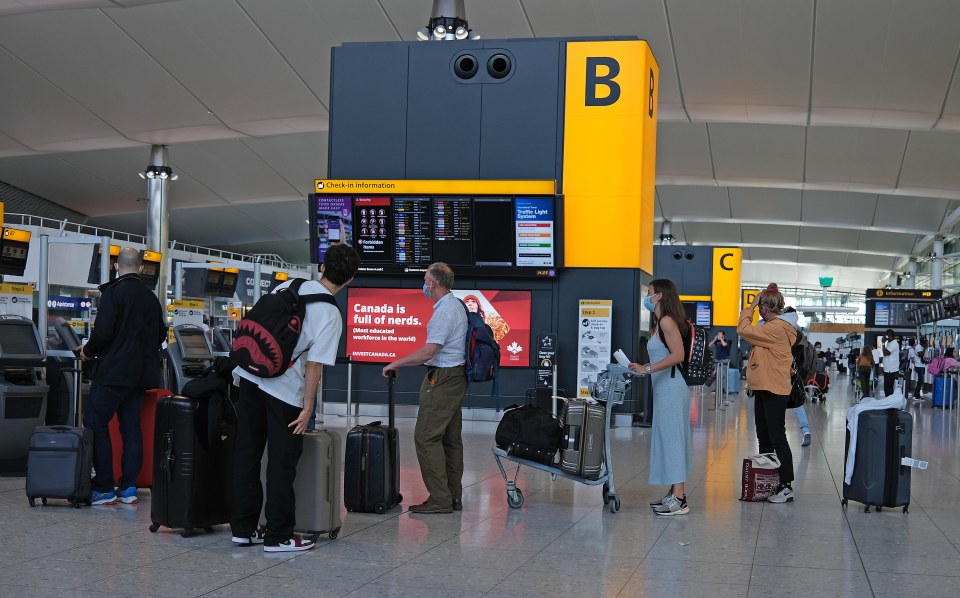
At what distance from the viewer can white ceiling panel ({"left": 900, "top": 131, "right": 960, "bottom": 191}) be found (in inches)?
1058

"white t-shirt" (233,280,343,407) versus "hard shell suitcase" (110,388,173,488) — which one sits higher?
"white t-shirt" (233,280,343,407)

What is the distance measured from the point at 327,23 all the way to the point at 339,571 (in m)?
18.5

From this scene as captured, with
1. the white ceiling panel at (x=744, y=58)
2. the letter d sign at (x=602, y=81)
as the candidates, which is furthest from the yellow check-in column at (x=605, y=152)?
the white ceiling panel at (x=744, y=58)

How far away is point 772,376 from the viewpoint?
6898mm

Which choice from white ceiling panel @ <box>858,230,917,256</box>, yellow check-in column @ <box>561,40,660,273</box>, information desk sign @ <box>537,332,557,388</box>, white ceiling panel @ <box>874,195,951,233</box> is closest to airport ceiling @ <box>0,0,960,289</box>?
white ceiling panel @ <box>874,195,951,233</box>

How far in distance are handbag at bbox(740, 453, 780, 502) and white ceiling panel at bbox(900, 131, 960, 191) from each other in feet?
74.3

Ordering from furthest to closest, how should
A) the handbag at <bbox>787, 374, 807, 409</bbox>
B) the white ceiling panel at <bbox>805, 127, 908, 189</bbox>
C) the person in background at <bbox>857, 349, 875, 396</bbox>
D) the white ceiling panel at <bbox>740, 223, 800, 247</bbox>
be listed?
the white ceiling panel at <bbox>740, 223, 800, 247</bbox>
the white ceiling panel at <bbox>805, 127, 908, 189</bbox>
the person in background at <bbox>857, 349, 875, 396</bbox>
the handbag at <bbox>787, 374, 807, 409</bbox>

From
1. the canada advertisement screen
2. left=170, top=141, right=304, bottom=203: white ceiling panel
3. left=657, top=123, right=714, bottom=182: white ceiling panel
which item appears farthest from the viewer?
left=170, top=141, right=304, bottom=203: white ceiling panel

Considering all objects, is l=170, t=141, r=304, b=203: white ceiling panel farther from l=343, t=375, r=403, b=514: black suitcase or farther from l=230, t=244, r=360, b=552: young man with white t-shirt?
l=230, t=244, r=360, b=552: young man with white t-shirt

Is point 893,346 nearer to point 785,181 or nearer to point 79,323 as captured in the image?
point 785,181

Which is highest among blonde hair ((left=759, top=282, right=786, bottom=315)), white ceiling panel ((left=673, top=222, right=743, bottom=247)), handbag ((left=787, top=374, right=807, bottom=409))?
white ceiling panel ((left=673, top=222, right=743, bottom=247))

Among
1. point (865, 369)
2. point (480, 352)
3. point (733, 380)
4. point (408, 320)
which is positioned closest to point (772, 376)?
point (480, 352)

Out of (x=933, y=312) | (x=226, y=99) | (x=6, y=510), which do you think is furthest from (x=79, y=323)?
(x=933, y=312)

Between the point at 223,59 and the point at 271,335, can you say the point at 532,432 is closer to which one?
the point at 271,335
